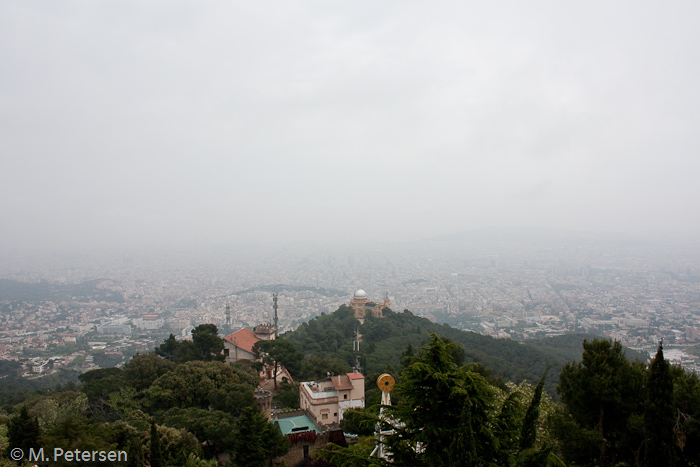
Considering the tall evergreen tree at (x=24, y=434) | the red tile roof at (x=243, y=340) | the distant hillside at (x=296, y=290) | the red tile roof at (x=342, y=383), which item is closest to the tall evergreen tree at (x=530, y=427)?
the tall evergreen tree at (x=24, y=434)

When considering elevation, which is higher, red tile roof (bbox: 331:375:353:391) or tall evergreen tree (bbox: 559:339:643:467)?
tall evergreen tree (bbox: 559:339:643:467)

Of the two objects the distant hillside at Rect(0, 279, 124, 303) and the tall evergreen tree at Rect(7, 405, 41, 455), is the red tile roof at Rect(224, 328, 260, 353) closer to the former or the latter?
the tall evergreen tree at Rect(7, 405, 41, 455)

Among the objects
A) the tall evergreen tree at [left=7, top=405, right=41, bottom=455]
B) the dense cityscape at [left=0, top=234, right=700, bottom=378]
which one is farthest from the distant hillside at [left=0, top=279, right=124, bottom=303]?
the tall evergreen tree at [left=7, top=405, right=41, bottom=455]

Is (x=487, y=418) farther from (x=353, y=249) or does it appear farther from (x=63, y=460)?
(x=353, y=249)

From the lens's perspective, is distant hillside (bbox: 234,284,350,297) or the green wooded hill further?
distant hillside (bbox: 234,284,350,297)

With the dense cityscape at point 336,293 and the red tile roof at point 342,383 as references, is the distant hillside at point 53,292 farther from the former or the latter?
the red tile roof at point 342,383

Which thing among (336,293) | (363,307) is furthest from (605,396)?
(336,293)
